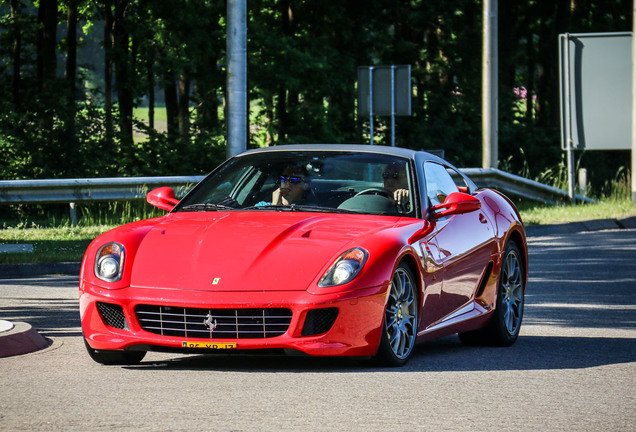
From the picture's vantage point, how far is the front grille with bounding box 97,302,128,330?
24.1 ft

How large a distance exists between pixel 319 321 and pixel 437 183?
2190 millimetres

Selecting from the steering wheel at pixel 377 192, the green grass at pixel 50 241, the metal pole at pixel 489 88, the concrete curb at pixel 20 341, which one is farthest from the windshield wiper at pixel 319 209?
the metal pole at pixel 489 88

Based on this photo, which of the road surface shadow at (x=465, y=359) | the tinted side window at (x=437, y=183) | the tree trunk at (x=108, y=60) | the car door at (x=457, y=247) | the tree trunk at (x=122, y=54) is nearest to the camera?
the road surface shadow at (x=465, y=359)

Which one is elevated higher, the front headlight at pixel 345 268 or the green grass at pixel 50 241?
the front headlight at pixel 345 268

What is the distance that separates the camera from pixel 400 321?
25.2 ft

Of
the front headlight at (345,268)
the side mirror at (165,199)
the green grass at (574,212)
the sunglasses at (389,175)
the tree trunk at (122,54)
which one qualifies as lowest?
the green grass at (574,212)

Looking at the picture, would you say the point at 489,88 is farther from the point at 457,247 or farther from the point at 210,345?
the point at 210,345

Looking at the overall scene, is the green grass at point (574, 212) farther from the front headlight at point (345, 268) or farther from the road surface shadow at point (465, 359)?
the front headlight at point (345, 268)

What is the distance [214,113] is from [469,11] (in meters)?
11.7

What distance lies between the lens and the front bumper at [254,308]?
7094 mm

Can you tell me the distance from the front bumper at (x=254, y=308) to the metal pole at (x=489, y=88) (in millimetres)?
15847

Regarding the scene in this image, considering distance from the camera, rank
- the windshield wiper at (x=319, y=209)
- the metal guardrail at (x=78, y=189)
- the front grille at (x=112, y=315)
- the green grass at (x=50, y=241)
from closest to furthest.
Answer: the front grille at (x=112, y=315) → the windshield wiper at (x=319, y=209) → the green grass at (x=50, y=241) → the metal guardrail at (x=78, y=189)

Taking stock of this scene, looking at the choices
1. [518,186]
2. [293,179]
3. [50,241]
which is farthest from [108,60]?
[293,179]

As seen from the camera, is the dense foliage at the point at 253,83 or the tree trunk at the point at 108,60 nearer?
the dense foliage at the point at 253,83
